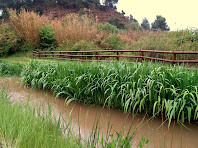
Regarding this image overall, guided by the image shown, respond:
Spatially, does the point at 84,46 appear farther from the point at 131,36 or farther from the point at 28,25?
the point at 28,25

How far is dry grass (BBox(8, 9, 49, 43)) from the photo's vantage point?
16562 millimetres

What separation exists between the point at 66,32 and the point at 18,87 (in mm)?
9517

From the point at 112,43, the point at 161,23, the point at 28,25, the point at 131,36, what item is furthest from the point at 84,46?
the point at 161,23

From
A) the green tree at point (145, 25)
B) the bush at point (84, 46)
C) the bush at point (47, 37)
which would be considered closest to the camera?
the bush at point (84, 46)

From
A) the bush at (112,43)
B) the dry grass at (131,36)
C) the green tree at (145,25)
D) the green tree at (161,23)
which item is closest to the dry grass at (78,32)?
the bush at (112,43)

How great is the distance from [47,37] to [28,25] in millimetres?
1933

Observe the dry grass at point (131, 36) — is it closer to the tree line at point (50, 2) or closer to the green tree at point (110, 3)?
the tree line at point (50, 2)

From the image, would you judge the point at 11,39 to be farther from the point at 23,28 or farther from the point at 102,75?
the point at 102,75

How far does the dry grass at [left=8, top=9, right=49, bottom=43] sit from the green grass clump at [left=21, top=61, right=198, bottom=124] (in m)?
12.9

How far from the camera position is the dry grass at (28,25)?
16562mm

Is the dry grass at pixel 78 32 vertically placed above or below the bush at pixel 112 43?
above

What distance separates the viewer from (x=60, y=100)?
15.3ft

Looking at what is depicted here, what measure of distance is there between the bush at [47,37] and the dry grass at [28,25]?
428 millimetres

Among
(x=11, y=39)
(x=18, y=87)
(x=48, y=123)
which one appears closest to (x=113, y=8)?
(x=11, y=39)
